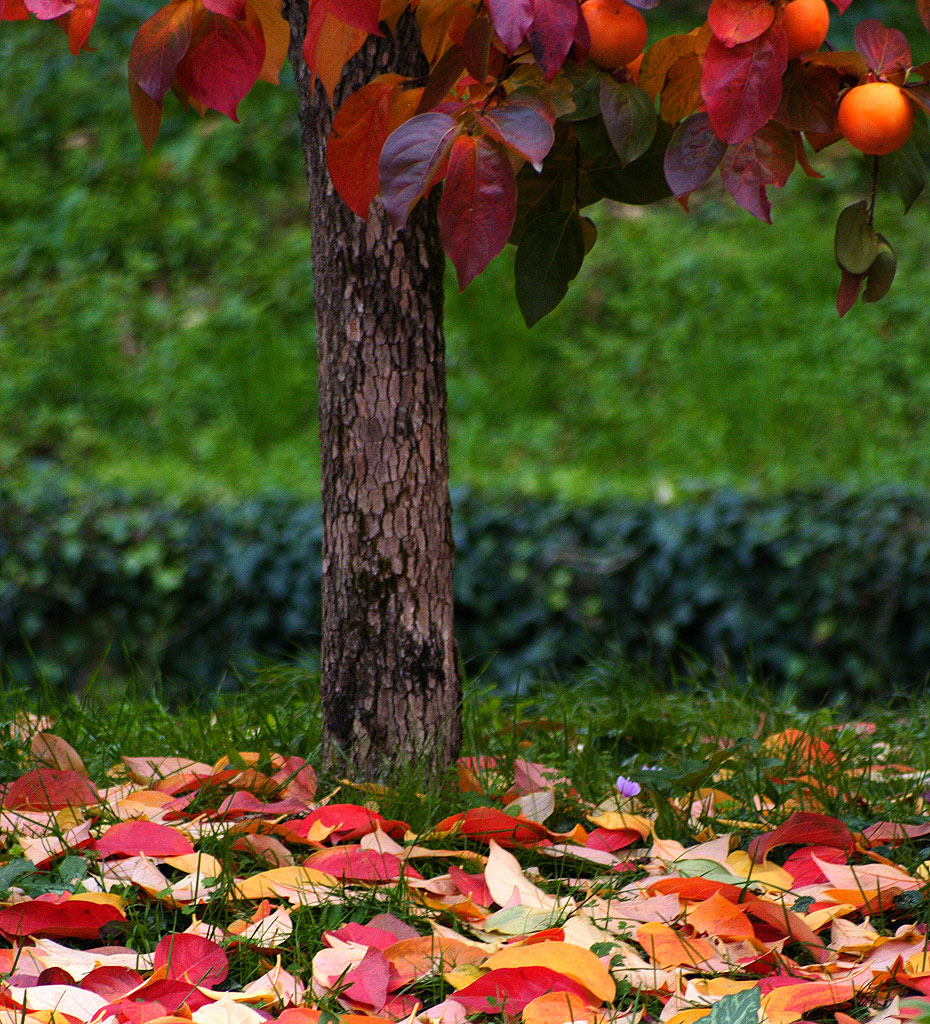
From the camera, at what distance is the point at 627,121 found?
1.29m

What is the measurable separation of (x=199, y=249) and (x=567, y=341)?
89.8 inches

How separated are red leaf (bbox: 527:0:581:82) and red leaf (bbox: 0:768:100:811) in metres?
1.23

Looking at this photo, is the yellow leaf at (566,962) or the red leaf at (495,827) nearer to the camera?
the yellow leaf at (566,962)

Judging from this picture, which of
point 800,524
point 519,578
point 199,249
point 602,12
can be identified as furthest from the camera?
point 199,249

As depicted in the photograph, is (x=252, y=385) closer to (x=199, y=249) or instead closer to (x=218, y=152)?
(x=199, y=249)

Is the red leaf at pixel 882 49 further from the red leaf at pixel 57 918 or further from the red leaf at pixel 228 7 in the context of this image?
the red leaf at pixel 57 918

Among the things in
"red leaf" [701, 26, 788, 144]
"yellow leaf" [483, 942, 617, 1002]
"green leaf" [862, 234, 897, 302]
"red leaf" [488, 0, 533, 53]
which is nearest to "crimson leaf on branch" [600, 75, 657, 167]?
"red leaf" [701, 26, 788, 144]

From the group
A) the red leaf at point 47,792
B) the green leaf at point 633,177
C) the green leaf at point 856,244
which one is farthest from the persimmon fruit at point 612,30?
the red leaf at point 47,792

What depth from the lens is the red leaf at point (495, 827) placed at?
1655 mm

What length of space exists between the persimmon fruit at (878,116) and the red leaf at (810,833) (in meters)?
0.92

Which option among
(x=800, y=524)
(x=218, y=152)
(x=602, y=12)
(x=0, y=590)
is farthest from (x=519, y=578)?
(x=218, y=152)

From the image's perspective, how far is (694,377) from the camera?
5.42 metres

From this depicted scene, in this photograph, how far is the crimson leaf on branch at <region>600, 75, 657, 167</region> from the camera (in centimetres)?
129

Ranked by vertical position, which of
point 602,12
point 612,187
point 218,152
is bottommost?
point 612,187
